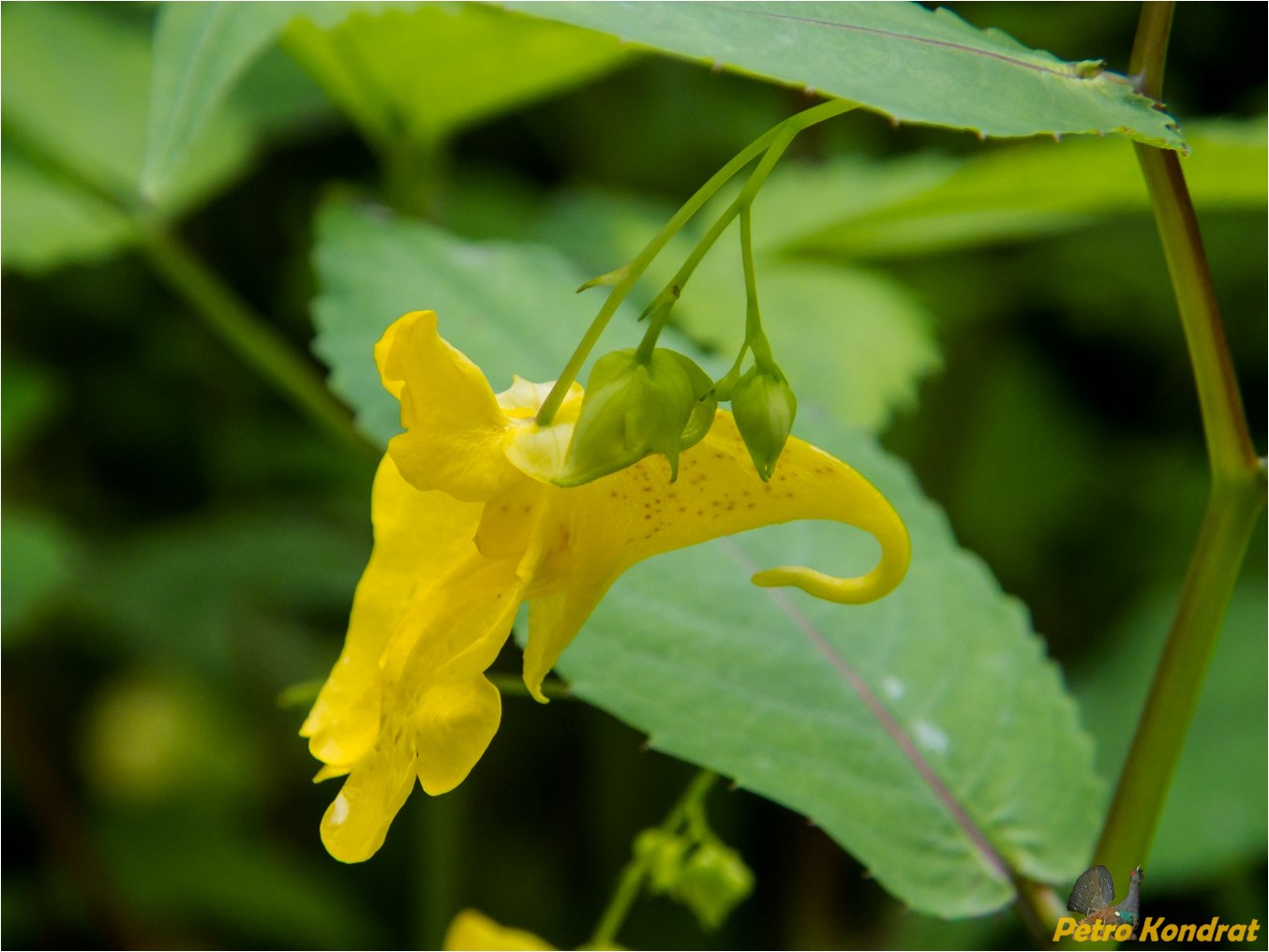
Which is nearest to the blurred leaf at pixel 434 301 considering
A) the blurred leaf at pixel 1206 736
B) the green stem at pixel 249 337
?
the green stem at pixel 249 337

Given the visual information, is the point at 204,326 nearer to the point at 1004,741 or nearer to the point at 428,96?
the point at 428,96

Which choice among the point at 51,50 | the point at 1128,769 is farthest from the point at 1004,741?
the point at 51,50

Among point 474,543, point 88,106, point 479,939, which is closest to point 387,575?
point 474,543

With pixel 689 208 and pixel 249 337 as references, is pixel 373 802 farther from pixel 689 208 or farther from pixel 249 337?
pixel 249 337

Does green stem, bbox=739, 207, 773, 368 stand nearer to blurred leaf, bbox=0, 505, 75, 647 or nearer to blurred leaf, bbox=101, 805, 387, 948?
blurred leaf, bbox=0, 505, 75, 647

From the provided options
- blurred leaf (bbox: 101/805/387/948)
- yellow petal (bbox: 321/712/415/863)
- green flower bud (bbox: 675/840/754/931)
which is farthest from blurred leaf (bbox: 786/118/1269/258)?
blurred leaf (bbox: 101/805/387/948)

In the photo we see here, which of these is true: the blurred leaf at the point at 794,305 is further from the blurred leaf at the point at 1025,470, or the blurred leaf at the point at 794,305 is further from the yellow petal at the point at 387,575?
the yellow petal at the point at 387,575
